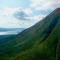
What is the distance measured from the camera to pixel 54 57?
615cm

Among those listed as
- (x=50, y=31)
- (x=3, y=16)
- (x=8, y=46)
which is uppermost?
(x=3, y=16)

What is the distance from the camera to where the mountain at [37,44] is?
18.7 ft

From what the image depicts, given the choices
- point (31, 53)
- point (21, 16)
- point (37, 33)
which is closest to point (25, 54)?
point (31, 53)

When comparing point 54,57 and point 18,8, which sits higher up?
point 18,8

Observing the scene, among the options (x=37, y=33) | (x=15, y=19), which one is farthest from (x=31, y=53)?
(x=15, y=19)

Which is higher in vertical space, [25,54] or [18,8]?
[18,8]

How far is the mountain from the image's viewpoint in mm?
5699

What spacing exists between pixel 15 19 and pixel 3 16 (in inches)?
13.0

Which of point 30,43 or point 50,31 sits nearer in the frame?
point 30,43

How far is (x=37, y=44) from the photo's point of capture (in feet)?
19.4

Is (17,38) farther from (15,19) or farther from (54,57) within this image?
(54,57)

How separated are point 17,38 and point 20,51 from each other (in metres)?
0.37

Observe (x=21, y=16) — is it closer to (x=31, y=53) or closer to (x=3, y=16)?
(x=3, y=16)

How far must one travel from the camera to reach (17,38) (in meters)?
5.70
